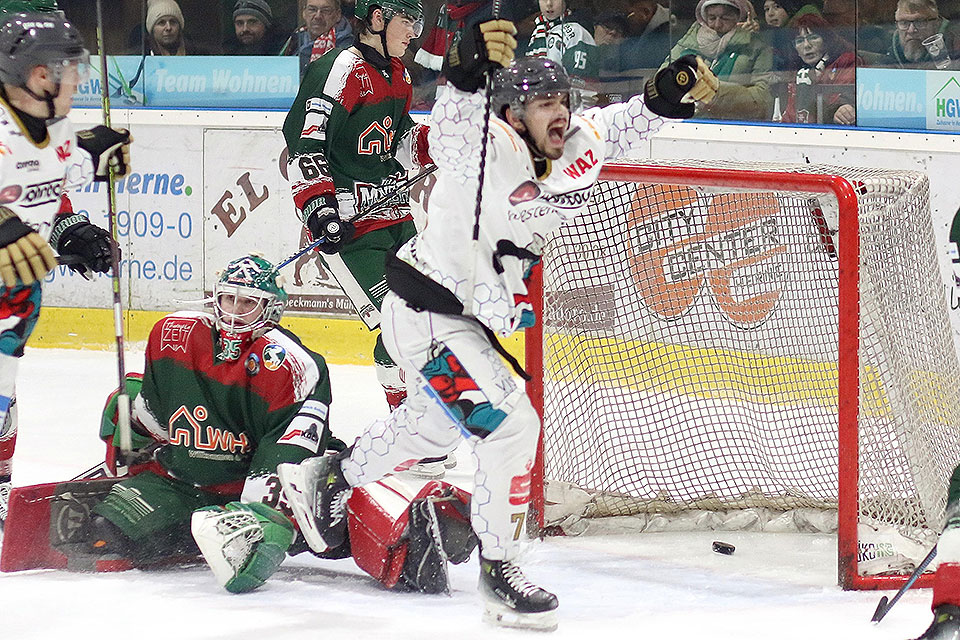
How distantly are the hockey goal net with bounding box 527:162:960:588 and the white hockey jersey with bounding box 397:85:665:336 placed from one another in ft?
2.04

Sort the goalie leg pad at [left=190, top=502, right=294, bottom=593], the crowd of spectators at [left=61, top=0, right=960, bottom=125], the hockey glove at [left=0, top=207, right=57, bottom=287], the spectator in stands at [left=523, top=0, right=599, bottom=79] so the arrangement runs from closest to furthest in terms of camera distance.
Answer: the goalie leg pad at [left=190, top=502, right=294, bottom=593] < the hockey glove at [left=0, top=207, right=57, bottom=287] < the crowd of spectators at [left=61, top=0, right=960, bottom=125] < the spectator in stands at [left=523, top=0, right=599, bottom=79]

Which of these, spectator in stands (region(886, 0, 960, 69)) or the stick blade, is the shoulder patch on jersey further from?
spectator in stands (region(886, 0, 960, 69))

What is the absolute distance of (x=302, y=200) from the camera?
161 inches

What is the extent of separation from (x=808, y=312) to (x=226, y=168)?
114 inches

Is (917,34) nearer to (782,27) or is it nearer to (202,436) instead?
(782,27)

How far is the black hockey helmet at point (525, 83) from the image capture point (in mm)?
2789

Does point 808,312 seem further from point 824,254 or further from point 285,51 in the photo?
point 285,51

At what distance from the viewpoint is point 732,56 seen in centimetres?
546

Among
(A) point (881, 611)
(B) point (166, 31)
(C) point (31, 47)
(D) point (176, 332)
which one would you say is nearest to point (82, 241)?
(D) point (176, 332)

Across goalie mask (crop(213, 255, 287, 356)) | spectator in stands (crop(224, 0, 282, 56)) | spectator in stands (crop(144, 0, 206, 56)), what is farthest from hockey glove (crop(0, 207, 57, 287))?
spectator in stands (crop(144, 0, 206, 56))

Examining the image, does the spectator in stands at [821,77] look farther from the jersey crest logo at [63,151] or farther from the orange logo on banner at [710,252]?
the jersey crest logo at [63,151]

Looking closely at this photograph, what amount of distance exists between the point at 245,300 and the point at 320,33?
3.09 meters

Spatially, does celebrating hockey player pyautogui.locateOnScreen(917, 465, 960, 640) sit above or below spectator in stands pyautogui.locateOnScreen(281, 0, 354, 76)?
below

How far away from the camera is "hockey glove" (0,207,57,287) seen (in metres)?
3.17
